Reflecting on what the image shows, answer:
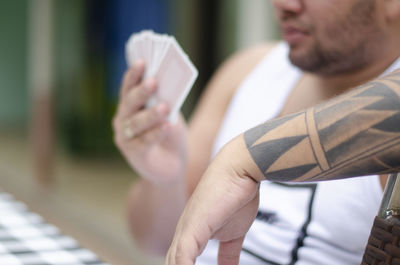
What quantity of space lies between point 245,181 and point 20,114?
25.3 ft

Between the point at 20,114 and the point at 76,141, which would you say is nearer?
the point at 76,141

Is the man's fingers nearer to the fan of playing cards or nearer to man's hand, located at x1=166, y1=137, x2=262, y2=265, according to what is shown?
man's hand, located at x1=166, y1=137, x2=262, y2=265

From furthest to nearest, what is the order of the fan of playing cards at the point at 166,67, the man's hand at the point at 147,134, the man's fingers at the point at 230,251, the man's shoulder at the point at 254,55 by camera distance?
the man's shoulder at the point at 254,55 < the man's hand at the point at 147,134 < the fan of playing cards at the point at 166,67 < the man's fingers at the point at 230,251

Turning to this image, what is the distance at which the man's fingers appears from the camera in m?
0.69

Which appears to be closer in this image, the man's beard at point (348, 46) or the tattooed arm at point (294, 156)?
the tattooed arm at point (294, 156)

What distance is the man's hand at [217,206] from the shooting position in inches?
24.4

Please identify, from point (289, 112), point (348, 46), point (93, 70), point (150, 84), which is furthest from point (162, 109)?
point (93, 70)

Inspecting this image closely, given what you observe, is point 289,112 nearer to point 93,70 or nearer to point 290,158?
point 290,158

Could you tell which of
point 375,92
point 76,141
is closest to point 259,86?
point 375,92

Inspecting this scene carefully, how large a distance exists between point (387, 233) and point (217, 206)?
0.18 m

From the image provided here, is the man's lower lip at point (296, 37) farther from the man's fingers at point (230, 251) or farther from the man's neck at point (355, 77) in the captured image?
the man's fingers at point (230, 251)

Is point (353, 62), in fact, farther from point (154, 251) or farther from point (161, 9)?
point (161, 9)

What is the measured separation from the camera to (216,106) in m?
1.49

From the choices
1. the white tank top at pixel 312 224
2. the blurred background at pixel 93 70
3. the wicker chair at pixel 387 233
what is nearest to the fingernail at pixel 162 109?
the white tank top at pixel 312 224
